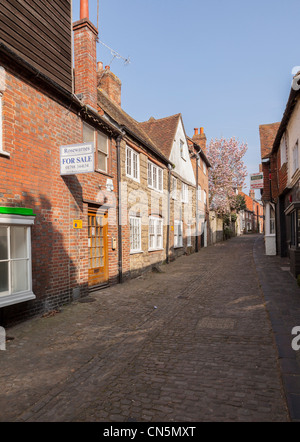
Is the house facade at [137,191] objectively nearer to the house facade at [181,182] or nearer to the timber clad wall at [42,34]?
the house facade at [181,182]

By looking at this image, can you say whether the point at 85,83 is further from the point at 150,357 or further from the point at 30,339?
the point at 150,357

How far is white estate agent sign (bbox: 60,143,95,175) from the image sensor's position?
7.30 metres

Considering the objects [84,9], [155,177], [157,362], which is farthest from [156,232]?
[157,362]

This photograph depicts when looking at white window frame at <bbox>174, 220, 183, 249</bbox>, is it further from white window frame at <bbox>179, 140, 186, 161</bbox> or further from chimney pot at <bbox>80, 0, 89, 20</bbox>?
chimney pot at <bbox>80, 0, 89, 20</bbox>

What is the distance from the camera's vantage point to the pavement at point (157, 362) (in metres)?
3.38

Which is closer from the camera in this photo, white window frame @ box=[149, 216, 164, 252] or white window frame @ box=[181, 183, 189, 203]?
white window frame @ box=[149, 216, 164, 252]

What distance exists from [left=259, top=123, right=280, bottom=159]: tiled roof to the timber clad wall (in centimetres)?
1362

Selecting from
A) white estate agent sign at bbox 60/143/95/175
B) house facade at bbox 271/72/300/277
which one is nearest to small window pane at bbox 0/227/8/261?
white estate agent sign at bbox 60/143/95/175

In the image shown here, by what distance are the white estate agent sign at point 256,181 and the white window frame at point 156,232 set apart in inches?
252

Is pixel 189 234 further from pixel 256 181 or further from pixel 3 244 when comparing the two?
pixel 3 244

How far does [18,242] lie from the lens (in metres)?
6.31

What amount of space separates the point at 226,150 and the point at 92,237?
28882 millimetres

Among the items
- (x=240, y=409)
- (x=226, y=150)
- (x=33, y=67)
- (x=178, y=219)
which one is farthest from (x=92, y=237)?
(x=226, y=150)

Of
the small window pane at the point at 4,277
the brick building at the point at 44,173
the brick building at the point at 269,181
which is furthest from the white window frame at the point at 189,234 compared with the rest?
the small window pane at the point at 4,277
